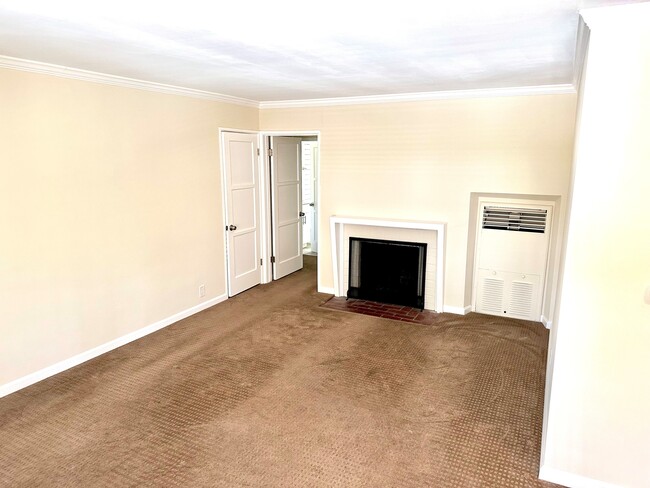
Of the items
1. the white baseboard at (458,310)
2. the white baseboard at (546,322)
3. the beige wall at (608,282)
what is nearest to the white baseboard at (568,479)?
the beige wall at (608,282)

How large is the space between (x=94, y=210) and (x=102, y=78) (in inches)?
42.6

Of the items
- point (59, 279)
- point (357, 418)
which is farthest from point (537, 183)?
point (59, 279)

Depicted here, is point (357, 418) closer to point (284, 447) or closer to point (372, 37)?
point (284, 447)

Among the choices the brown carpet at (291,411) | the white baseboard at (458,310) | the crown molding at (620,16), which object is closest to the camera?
the crown molding at (620,16)

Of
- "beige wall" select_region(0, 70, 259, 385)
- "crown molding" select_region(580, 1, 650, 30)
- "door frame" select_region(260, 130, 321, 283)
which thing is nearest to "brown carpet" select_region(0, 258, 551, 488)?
"beige wall" select_region(0, 70, 259, 385)

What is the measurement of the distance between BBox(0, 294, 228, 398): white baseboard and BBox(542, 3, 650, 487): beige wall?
3551 millimetres

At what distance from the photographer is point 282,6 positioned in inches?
76.9

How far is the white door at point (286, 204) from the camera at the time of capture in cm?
610

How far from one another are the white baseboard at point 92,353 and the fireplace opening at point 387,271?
5.91 ft

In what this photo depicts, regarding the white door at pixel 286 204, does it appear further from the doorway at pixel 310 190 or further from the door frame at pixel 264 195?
the doorway at pixel 310 190

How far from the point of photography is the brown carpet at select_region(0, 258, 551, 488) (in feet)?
8.32

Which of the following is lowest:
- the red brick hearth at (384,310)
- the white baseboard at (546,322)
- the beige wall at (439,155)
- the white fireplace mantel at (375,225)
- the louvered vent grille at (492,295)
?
the red brick hearth at (384,310)

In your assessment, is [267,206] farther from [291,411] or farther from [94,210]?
[291,411]

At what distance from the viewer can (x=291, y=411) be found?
3123mm
